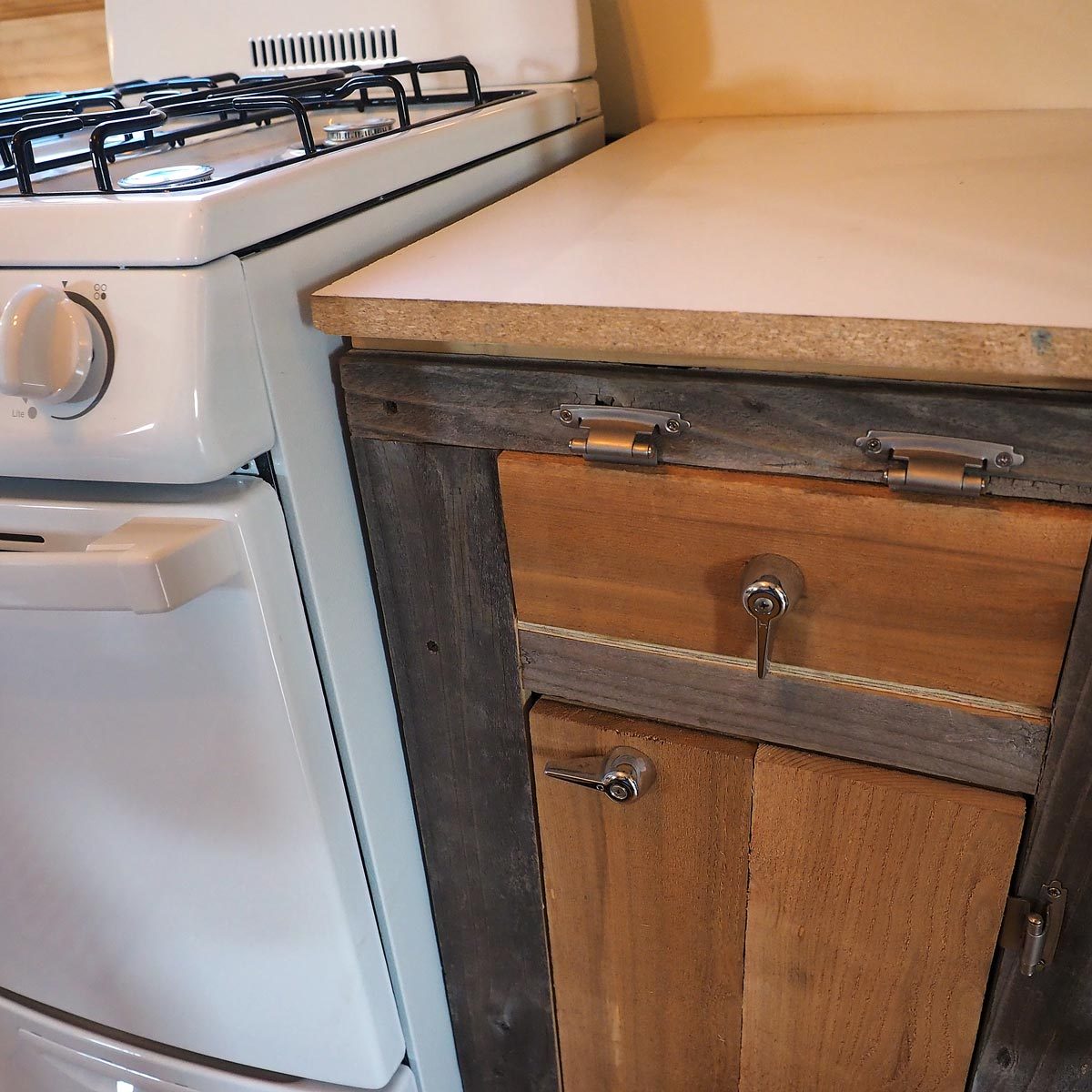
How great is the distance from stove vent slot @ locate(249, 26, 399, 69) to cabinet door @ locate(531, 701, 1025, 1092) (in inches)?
26.9

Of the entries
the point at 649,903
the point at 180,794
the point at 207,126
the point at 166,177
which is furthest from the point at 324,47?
the point at 649,903

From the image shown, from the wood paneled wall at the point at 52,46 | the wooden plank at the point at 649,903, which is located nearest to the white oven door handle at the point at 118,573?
the wooden plank at the point at 649,903

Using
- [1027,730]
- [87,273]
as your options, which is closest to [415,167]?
[87,273]

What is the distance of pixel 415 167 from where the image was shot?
24.2 inches

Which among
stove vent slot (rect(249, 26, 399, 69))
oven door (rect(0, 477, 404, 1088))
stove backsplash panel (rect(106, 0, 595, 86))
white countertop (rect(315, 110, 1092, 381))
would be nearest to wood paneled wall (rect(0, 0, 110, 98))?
stove backsplash panel (rect(106, 0, 595, 86))

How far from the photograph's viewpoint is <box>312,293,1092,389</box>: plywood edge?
15.6 inches

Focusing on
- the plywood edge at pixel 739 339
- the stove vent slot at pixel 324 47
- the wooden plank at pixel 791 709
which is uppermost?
the stove vent slot at pixel 324 47

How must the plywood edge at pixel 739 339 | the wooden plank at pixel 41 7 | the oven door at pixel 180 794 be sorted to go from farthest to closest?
1. the wooden plank at pixel 41 7
2. the oven door at pixel 180 794
3. the plywood edge at pixel 739 339

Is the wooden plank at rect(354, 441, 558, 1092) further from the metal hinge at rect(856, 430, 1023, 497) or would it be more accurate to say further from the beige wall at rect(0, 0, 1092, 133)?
the beige wall at rect(0, 0, 1092, 133)

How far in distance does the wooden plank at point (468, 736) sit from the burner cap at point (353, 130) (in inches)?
9.6

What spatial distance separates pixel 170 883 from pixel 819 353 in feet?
1.81

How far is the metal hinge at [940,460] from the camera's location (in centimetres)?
43

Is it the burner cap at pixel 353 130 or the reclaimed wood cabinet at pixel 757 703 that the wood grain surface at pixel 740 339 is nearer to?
the reclaimed wood cabinet at pixel 757 703

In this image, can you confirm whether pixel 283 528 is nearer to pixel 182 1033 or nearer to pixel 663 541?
pixel 663 541
